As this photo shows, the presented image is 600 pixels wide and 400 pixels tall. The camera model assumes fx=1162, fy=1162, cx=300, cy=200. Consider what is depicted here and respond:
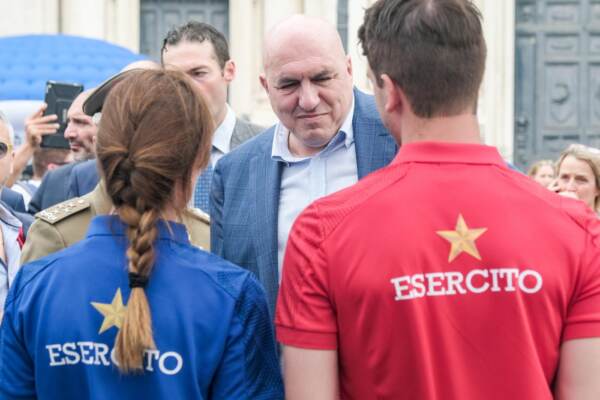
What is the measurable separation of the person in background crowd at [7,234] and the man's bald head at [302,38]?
3.74ft

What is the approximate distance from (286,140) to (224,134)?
4.84 ft

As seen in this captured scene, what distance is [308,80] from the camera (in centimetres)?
362

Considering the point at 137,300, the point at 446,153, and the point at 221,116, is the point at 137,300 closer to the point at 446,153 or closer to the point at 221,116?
the point at 446,153

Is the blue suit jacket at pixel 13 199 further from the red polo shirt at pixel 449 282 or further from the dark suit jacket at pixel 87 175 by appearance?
the red polo shirt at pixel 449 282

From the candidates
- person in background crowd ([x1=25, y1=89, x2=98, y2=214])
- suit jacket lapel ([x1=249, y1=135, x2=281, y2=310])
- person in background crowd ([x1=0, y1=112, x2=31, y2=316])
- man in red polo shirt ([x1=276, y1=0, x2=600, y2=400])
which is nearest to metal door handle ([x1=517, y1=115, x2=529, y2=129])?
person in background crowd ([x1=25, y1=89, x2=98, y2=214])

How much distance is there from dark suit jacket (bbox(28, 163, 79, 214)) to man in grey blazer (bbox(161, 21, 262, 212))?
92 cm

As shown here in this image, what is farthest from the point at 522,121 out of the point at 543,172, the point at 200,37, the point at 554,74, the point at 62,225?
the point at 62,225

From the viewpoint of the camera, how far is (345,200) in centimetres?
249

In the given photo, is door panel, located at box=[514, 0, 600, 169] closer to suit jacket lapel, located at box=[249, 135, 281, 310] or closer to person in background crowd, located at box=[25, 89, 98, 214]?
person in background crowd, located at box=[25, 89, 98, 214]

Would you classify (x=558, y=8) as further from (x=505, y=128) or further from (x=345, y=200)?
(x=345, y=200)

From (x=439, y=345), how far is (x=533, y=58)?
17.2 m

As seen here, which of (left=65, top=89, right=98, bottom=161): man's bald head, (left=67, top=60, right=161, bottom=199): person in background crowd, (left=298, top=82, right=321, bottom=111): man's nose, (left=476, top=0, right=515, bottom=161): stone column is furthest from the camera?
(left=476, top=0, right=515, bottom=161): stone column

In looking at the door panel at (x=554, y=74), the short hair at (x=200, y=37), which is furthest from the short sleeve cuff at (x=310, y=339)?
the door panel at (x=554, y=74)

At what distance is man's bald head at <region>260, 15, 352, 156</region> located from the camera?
3.61 metres
